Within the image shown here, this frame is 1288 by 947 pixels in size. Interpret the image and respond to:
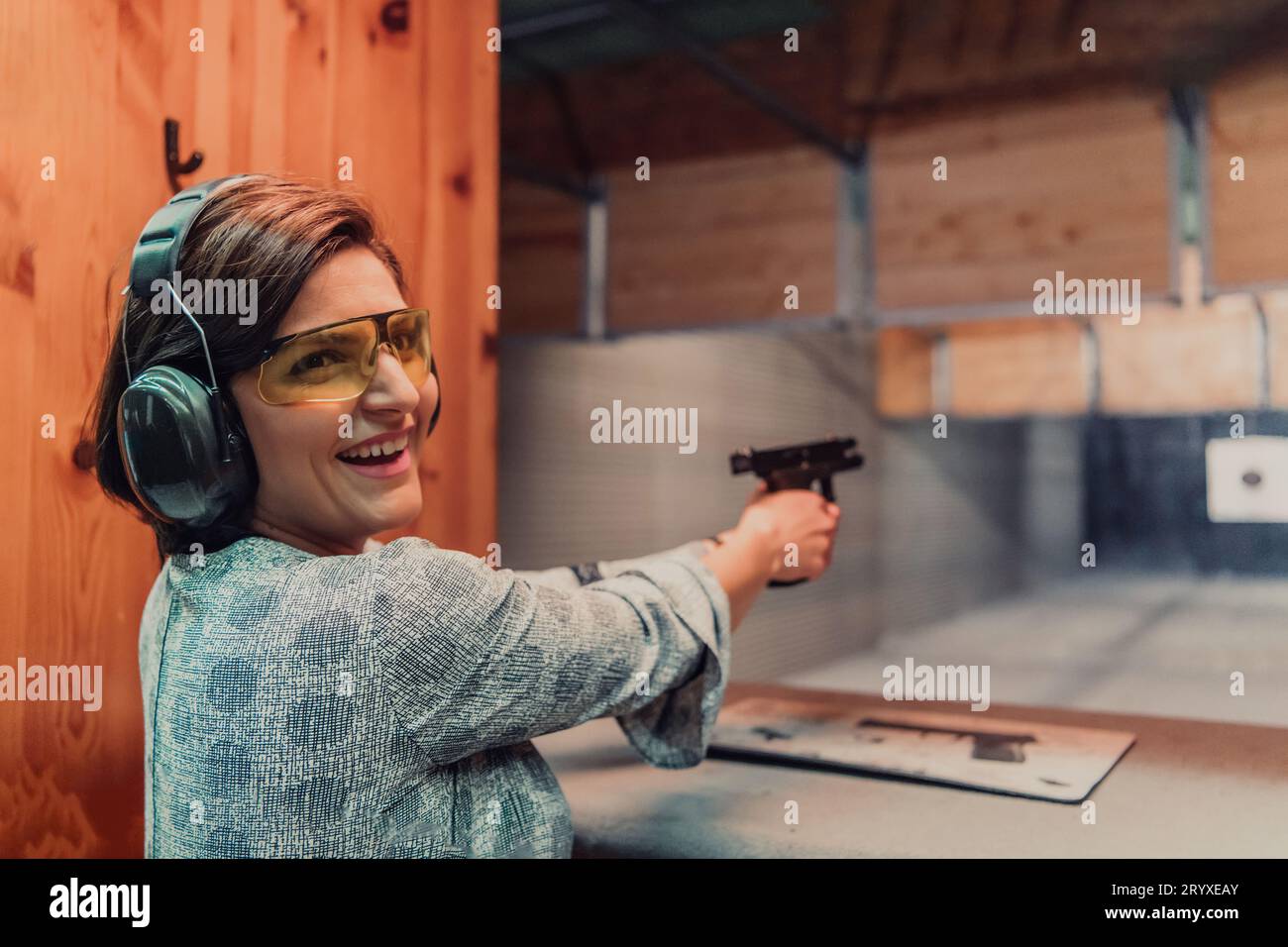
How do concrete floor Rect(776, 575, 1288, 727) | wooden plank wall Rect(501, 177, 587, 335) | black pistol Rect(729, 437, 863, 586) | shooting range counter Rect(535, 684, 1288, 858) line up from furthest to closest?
concrete floor Rect(776, 575, 1288, 727) → wooden plank wall Rect(501, 177, 587, 335) → black pistol Rect(729, 437, 863, 586) → shooting range counter Rect(535, 684, 1288, 858)

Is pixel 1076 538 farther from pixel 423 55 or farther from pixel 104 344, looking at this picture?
pixel 104 344

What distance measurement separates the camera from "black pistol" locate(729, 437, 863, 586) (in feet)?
3.72

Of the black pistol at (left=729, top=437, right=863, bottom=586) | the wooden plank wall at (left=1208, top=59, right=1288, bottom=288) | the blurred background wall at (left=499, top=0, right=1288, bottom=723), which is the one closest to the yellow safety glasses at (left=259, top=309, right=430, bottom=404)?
the black pistol at (left=729, top=437, right=863, bottom=586)

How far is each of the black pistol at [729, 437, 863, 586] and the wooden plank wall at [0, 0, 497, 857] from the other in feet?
2.09

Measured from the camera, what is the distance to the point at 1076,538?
650 centimetres

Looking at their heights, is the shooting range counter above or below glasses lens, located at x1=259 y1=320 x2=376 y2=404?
below

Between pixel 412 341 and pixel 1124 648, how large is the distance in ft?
15.1

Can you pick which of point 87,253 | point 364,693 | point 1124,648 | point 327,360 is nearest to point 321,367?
point 327,360

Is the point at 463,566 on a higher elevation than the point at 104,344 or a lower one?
lower

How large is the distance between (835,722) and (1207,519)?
5098 millimetres

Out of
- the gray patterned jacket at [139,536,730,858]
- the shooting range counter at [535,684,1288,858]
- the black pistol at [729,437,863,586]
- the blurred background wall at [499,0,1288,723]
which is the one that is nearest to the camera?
the gray patterned jacket at [139,536,730,858]

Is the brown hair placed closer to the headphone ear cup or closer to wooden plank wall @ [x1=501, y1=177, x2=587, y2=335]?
the headphone ear cup

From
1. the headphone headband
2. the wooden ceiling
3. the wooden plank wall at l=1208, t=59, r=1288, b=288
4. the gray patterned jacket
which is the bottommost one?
the gray patterned jacket

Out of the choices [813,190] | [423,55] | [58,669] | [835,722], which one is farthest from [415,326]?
[813,190]
